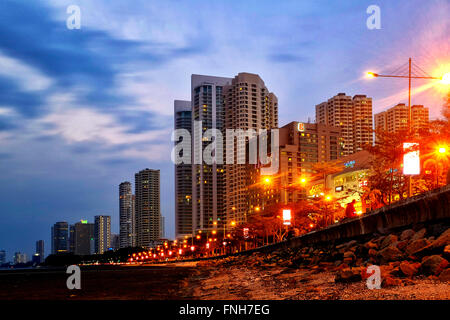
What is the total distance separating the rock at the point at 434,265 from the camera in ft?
34.3

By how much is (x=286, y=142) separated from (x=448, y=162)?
150 m

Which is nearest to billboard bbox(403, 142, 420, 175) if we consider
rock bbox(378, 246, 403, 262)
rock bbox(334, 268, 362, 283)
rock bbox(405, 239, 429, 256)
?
rock bbox(378, 246, 403, 262)

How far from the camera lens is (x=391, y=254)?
45.6 feet

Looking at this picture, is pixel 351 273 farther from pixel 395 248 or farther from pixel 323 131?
pixel 323 131

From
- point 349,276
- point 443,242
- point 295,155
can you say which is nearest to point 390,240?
point 443,242

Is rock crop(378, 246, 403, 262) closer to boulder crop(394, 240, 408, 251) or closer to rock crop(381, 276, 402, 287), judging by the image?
boulder crop(394, 240, 408, 251)

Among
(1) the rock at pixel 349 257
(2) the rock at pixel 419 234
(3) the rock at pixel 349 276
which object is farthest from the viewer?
(1) the rock at pixel 349 257

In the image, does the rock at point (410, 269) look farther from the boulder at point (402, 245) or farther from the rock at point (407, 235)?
the rock at point (407, 235)

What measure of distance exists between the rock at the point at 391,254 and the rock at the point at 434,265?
8.54ft

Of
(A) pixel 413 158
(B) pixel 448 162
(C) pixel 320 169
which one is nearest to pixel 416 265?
(A) pixel 413 158

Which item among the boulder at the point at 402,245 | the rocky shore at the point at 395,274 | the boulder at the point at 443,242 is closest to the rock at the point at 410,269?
the rocky shore at the point at 395,274

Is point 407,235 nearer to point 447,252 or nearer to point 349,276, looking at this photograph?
point 349,276

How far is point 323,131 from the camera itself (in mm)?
183000
